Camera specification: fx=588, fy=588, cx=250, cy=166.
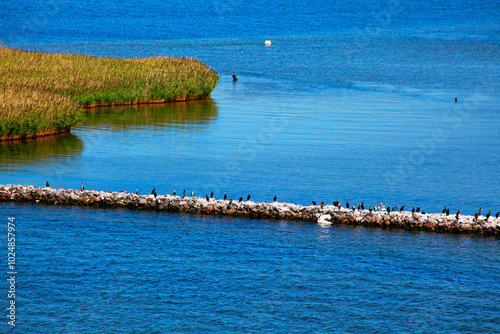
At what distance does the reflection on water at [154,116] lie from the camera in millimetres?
48188

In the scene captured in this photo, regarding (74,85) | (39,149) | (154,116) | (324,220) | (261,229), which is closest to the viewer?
(261,229)

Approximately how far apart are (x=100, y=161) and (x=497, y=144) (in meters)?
29.1

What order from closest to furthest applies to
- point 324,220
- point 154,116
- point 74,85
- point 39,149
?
point 324,220, point 39,149, point 154,116, point 74,85

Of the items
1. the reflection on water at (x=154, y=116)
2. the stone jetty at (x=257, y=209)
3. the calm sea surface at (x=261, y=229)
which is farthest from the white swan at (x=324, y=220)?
the reflection on water at (x=154, y=116)

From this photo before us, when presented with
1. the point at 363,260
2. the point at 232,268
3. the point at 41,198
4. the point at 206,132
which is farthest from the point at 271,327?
the point at 206,132

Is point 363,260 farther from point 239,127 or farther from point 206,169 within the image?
point 239,127

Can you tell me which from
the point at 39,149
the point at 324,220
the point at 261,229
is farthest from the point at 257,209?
the point at 39,149

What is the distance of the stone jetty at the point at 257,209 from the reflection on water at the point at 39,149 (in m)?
7.60

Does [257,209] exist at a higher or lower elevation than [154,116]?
lower

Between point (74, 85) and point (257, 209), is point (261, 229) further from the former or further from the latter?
point (74, 85)

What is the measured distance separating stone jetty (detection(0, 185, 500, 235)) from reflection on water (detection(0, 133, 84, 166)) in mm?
7596

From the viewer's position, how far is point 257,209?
2525 cm

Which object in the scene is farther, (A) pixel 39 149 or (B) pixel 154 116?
(B) pixel 154 116

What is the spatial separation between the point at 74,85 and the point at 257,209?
34398mm
